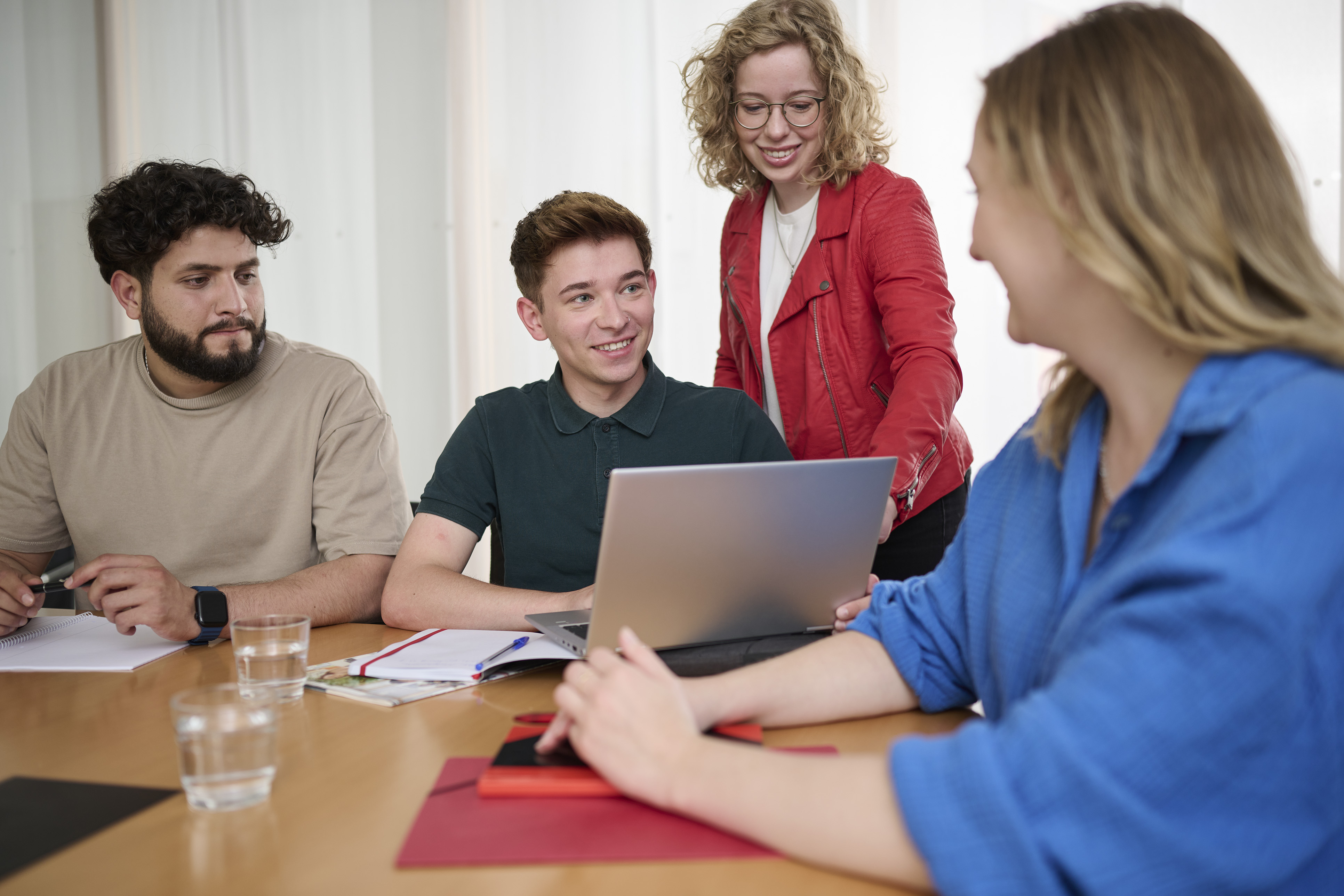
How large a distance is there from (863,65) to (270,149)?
8.25 feet

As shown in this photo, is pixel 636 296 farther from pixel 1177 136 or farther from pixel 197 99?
pixel 197 99

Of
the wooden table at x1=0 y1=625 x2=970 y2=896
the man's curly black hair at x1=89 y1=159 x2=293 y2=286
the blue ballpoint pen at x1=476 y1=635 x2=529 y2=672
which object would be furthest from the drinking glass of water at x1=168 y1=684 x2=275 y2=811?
the man's curly black hair at x1=89 y1=159 x2=293 y2=286

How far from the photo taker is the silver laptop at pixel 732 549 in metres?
1.01

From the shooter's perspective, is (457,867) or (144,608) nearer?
(457,867)

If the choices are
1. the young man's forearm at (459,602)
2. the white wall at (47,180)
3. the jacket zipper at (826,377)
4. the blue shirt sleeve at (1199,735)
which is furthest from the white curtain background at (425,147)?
the blue shirt sleeve at (1199,735)

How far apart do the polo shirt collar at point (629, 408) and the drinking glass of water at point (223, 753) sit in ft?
3.40

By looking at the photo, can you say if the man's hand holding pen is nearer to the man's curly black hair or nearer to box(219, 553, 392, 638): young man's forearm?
box(219, 553, 392, 638): young man's forearm

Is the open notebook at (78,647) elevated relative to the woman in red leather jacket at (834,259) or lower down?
lower down

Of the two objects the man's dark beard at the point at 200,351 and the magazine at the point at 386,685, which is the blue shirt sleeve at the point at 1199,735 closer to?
the magazine at the point at 386,685

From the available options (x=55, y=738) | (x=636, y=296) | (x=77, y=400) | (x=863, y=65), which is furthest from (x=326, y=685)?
(x=863, y=65)

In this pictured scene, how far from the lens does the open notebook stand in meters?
1.29

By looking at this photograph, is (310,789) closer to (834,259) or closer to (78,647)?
(78,647)

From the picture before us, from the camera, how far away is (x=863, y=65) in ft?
6.52

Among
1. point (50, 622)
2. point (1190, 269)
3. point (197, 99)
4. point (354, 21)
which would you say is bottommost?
point (50, 622)
